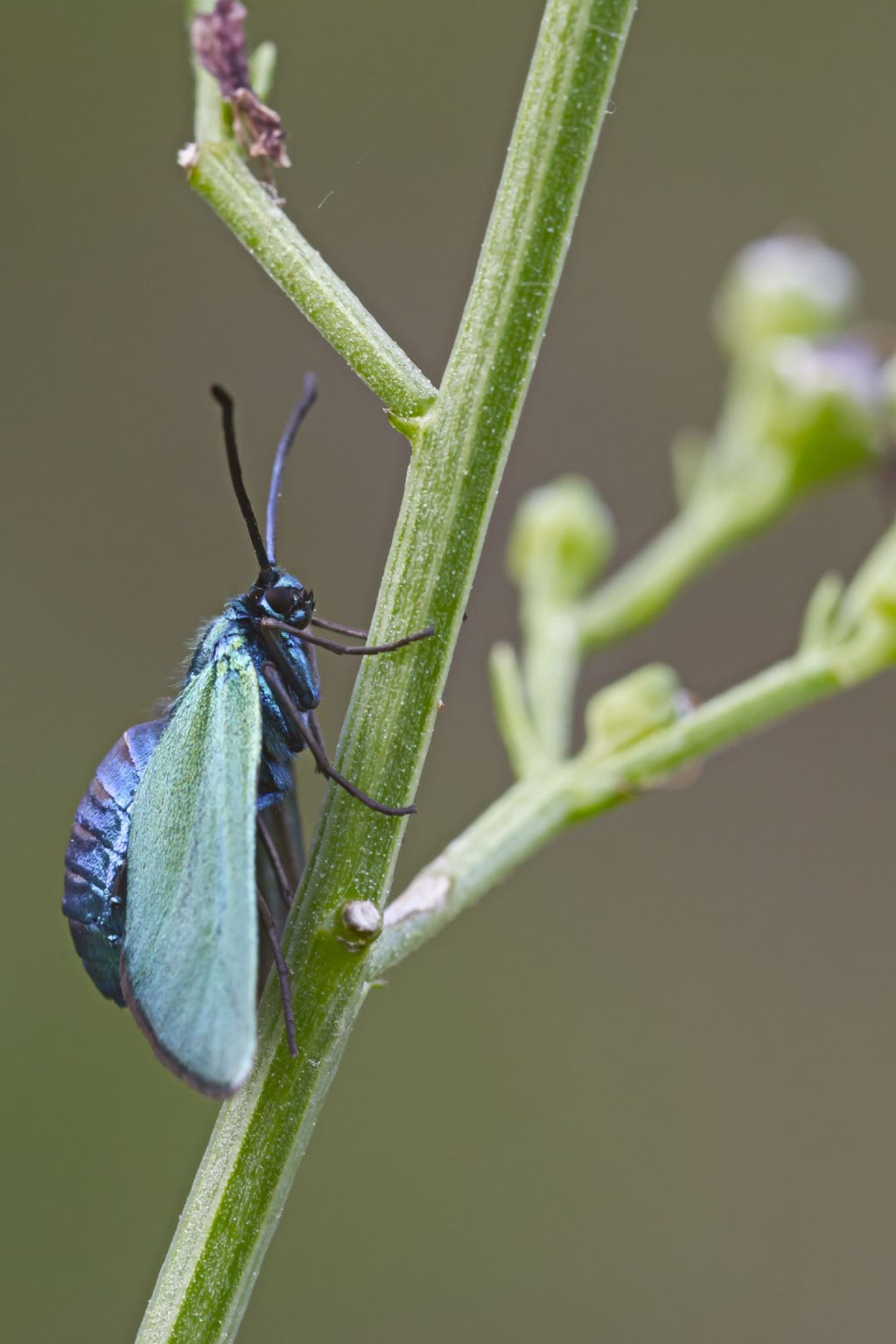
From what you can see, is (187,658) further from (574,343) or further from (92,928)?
(574,343)

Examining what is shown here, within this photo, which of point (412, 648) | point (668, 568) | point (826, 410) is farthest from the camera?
point (668, 568)

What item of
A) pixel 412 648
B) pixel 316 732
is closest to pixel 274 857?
pixel 316 732

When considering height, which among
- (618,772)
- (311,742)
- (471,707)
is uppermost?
(471,707)

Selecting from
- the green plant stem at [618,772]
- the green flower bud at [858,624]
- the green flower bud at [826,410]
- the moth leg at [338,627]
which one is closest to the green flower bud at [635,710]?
the green plant stem at [618,772]

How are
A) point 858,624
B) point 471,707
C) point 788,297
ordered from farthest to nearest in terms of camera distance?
point 471,707
point 788,297
point 858,624

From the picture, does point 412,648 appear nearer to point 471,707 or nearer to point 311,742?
point 311,742

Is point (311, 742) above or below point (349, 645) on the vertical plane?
below

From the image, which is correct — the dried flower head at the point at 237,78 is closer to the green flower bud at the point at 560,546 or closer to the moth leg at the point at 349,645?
the moth leg at the point at 349,645
